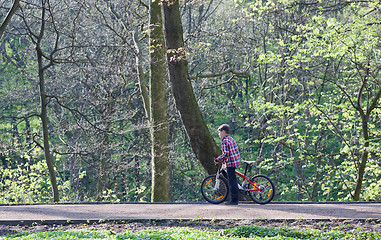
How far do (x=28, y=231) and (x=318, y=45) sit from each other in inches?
447

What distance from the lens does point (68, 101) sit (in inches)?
886

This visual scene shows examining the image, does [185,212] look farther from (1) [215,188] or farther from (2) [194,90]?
(2) [194,90]

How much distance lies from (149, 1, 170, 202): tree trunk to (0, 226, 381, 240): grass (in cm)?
672

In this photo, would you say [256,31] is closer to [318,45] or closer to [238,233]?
[318,45]

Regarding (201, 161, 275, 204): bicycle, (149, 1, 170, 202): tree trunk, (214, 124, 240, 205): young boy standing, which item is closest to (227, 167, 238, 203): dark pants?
(214, 124, 240, 205): young boy standing

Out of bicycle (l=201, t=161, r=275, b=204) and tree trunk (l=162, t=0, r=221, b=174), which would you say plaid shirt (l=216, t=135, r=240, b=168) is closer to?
bicycle (l=201, t=161, r=275, b=204)

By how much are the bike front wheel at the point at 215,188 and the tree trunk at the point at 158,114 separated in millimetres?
4230

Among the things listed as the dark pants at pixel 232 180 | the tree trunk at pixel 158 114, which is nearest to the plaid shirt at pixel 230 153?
the dark pants at pixel 232 180

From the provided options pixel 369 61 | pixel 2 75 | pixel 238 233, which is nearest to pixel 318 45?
pixel 369 61

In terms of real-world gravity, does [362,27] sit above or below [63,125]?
above

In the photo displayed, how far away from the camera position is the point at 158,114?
1366 cm

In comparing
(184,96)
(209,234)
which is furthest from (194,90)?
(209,234)

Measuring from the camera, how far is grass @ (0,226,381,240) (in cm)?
595

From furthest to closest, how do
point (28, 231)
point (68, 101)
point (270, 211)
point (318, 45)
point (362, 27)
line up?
point (68, 101) < point (318, 45) < point (362, 27) < point (270, 211) < point (28, 231)
